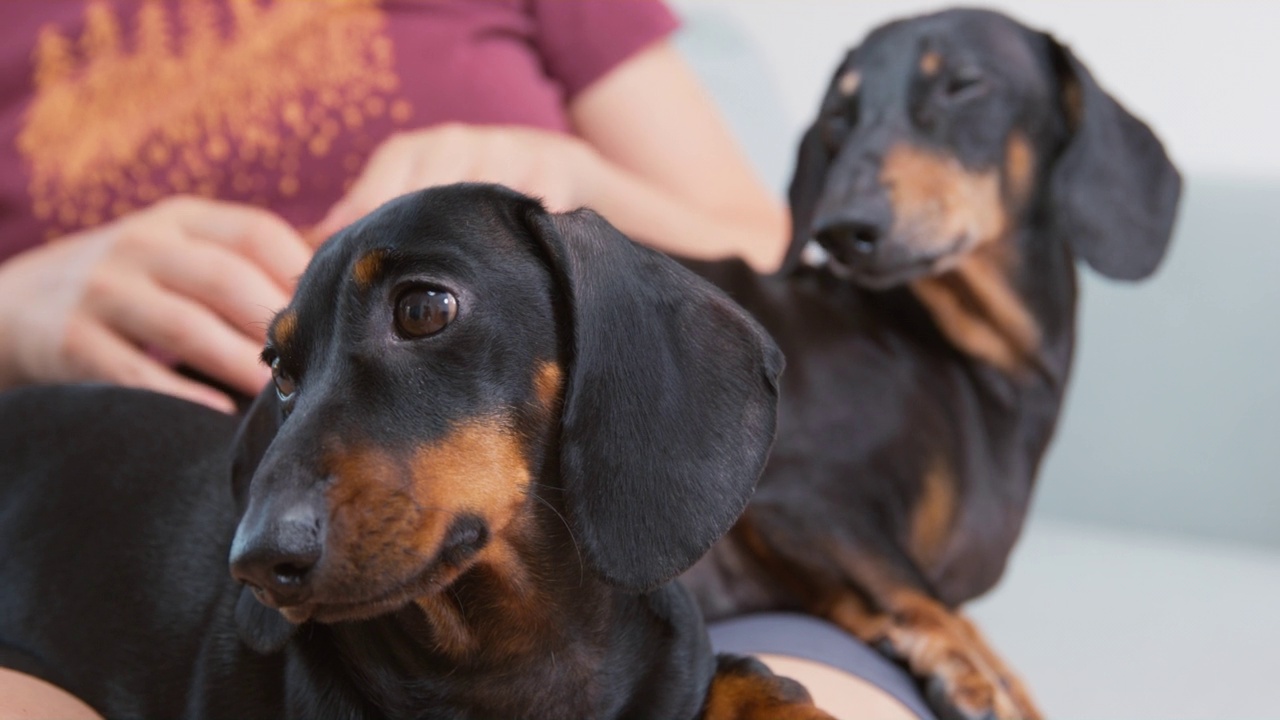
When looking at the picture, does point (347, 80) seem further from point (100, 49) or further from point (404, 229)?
point (404, 229)

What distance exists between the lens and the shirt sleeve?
197 centimetres

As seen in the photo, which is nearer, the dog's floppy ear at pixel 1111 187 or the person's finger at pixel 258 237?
the person's finger at pixel 258 237

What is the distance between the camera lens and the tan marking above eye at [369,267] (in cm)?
80

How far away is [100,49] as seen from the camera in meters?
1.67

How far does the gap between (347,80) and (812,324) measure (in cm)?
76

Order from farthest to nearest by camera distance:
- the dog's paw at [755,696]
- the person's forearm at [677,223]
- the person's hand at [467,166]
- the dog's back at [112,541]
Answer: the person's forearm at [677,223] < the person's hand at [467,166] < the dog's back at [112,541] < the dog's paw at [755,696]

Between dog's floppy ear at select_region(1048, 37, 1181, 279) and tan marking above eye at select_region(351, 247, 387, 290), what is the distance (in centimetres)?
107

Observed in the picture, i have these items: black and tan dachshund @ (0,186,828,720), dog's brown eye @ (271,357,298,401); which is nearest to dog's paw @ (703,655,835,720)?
black and tan dachshund @ (0,186,828,720)

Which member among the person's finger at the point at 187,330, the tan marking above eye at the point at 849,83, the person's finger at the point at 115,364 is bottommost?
the person's finger at the point at 115,364

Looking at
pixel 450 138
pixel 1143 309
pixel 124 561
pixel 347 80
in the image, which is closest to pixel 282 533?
pixel 124 561

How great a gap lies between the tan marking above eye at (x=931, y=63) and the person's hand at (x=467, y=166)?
0.48 m

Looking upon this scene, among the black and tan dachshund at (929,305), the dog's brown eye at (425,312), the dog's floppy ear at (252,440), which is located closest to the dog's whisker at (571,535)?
the dog's brown eye at (425,312)

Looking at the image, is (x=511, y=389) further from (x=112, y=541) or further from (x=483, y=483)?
(x=112, y=541)

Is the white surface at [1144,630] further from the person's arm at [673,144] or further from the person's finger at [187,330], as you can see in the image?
the person's finger at [187,330]
